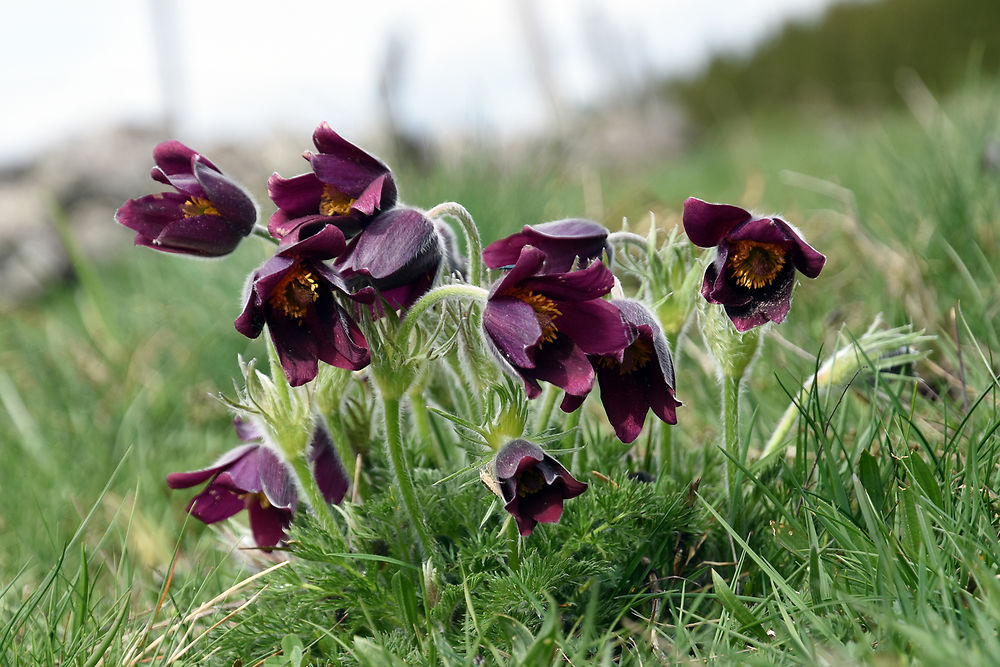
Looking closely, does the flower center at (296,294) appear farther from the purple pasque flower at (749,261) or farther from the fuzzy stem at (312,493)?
the purple pasque flower at (749,261)

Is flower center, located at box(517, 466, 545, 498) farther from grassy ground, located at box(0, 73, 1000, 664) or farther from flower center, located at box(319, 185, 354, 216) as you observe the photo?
flower center, located at box(319, 185, 354, 216)

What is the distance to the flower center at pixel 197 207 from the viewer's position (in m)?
1.26

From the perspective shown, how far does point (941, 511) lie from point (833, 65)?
16219mm

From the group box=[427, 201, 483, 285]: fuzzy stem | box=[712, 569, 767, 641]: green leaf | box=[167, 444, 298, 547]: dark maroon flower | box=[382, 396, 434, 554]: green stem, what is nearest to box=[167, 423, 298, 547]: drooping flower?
box=[167, 444, 298, 547]: dark maroon flower

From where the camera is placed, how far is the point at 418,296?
1245mm

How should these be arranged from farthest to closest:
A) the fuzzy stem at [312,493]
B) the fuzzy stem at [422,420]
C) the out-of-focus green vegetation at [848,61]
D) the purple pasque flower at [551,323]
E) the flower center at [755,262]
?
1. the out-of-focus green vegetation at [848,61]
2. the fuzzy stem at [422,420]
3. the fuzzy stem at [312,493]
4. the flower center at [755,262]
5. the purple pasque flower at [551,323]

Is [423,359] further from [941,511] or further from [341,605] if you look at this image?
[941,511]

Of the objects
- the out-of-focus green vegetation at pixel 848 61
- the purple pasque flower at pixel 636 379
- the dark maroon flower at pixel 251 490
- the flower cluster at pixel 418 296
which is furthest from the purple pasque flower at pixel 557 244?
the out-of-focus green vegetation at pixel 848 61

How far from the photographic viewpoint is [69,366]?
324cm

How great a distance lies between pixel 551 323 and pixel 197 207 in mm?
585

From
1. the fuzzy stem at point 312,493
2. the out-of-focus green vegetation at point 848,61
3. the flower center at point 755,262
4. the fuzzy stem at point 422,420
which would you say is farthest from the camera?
the out-of-focus green vegetation at point 848,61

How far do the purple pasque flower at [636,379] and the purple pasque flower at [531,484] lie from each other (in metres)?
0.09

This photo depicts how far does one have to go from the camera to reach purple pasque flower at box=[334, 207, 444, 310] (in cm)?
111

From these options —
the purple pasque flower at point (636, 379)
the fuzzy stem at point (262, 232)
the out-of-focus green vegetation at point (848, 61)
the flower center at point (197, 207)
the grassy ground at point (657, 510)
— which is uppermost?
the flower center at point (197, 207)
